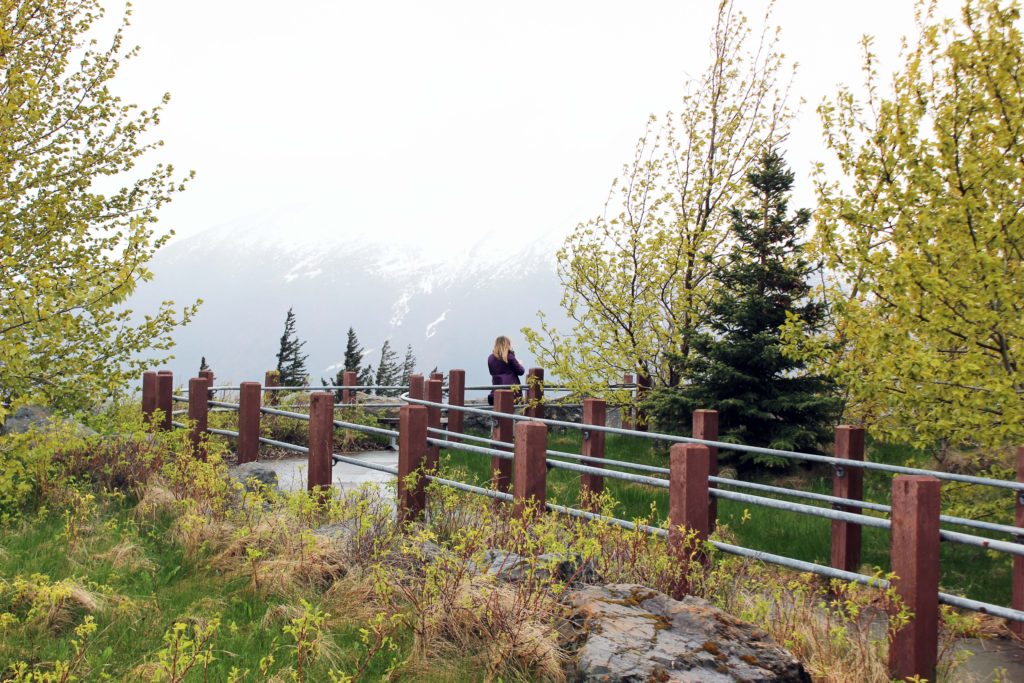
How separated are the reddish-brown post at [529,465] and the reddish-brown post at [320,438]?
3.08 m

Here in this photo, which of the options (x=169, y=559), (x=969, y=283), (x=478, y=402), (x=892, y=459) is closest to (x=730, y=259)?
(x=892, y=459)

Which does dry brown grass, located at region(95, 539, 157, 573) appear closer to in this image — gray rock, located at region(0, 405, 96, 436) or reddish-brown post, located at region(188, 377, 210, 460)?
gray rock, located at region(0, 405, 96, 436)

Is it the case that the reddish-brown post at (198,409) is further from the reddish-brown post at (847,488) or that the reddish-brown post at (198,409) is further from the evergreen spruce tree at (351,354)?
the evergreen spruce tree at (351,354)

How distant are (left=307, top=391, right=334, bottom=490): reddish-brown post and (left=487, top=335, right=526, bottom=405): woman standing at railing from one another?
6647mm

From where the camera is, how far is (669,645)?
4.25 m

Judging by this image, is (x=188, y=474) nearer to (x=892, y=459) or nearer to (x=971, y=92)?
(x=971, y=92)

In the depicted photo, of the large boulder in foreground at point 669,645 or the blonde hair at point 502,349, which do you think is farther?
the blonde hair at point 502,349

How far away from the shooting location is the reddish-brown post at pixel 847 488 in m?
7.47

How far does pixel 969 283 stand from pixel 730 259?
5.67 m

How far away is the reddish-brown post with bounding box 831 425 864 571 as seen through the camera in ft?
24.5

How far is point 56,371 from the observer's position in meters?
9.02

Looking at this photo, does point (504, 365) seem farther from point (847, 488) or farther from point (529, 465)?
point (529, 465)

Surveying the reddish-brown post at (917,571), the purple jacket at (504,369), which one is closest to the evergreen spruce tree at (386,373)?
the purple jacket at (504,369)

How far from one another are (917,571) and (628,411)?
11954 mm
